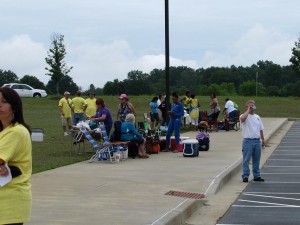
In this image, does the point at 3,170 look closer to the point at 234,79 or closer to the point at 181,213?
the point at 181,213

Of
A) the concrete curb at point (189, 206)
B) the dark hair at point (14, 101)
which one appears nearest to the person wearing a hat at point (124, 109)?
the concrete curb at point (189, 206)

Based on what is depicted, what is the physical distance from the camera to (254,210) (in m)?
10.7

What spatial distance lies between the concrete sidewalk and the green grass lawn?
53.2 inches

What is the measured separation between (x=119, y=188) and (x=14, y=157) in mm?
7051

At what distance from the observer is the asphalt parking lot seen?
9.92 m

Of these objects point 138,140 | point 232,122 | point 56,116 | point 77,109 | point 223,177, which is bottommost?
point 56,116

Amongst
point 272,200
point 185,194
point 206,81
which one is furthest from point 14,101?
point 206,81

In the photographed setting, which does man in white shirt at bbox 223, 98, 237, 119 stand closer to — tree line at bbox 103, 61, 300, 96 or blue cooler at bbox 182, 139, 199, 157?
blue cooler at bbox 182, 139, 199, 157

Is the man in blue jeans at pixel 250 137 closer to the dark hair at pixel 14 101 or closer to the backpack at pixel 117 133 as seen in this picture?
the backpack at pixel 117 133

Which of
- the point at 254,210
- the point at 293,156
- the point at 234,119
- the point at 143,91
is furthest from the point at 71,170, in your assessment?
the point at 143,91

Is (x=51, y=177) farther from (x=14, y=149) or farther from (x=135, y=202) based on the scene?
(x=14, y=149)

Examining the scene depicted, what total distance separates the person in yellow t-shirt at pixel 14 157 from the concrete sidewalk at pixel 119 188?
3408mm

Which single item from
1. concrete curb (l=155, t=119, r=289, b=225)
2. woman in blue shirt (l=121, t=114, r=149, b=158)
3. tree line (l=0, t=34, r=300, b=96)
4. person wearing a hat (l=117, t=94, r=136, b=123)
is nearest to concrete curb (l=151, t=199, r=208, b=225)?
concrete curb (l=155, t=119, r=289, b=225)

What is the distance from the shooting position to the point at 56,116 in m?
44.5
